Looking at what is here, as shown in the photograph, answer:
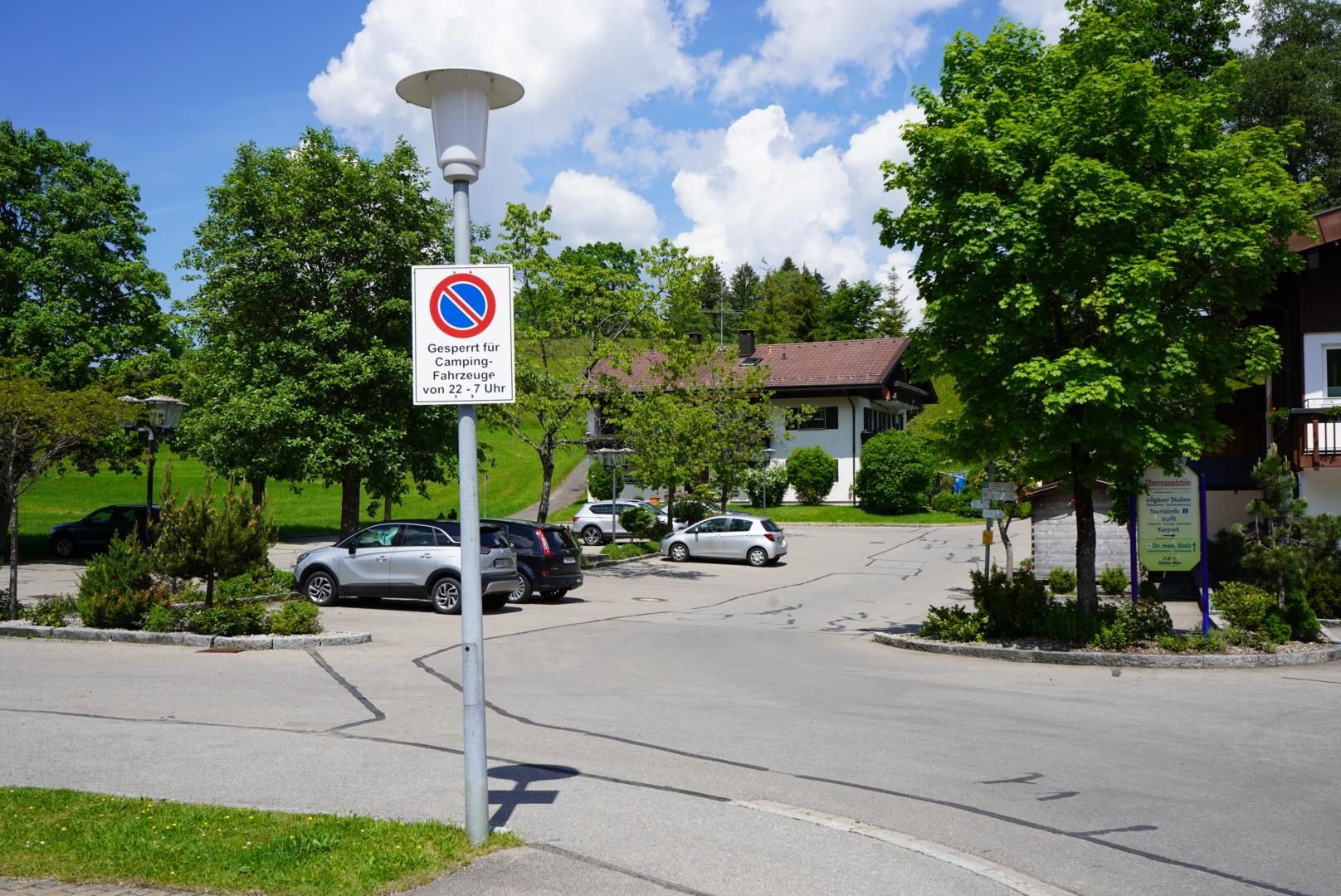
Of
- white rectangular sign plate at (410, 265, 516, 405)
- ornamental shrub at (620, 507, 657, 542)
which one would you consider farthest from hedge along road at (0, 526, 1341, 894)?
ornamental shrub at (620, 507, 657, 542)

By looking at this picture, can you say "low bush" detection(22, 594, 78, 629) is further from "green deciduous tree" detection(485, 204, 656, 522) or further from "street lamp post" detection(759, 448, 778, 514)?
"street lamp post" detection(759, 448, 778, 514)

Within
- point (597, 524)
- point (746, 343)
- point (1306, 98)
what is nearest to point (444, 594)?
point (597, 524)

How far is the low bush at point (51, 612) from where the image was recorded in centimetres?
1617

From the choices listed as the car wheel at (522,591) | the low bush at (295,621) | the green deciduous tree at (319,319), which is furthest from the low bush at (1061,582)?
the low bush at (295,621)

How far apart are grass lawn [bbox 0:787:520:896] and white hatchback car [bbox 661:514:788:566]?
25982mm

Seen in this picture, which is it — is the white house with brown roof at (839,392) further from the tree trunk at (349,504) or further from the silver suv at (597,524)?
the tree trunk at (349,504)

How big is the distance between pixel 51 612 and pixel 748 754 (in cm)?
1245

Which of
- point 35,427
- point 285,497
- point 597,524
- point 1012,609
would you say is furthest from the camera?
point 285,497

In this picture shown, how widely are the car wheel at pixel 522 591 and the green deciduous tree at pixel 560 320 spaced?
556 centimetres

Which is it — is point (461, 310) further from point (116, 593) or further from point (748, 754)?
point (116, 593)

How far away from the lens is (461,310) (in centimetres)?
577

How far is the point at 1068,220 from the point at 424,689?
10392 mm

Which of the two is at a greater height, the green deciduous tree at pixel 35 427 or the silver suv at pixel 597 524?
the green deciduous tree at pixel 35 427

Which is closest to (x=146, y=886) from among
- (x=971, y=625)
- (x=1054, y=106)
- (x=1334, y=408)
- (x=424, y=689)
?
(x=424, y=689)
